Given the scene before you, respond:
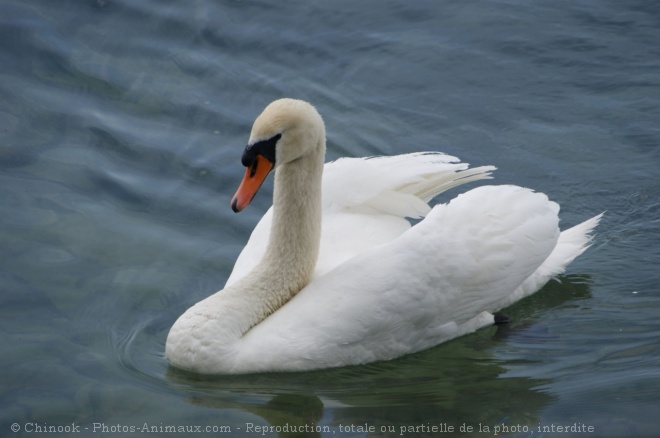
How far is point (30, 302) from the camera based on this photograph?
313 inches

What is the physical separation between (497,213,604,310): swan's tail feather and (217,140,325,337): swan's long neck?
159 centimetres

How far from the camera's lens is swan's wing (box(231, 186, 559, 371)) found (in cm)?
700

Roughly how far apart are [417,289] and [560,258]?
161cm

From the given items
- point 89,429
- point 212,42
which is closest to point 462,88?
point 212,42

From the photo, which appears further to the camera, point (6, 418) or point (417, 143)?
point (417, 143)

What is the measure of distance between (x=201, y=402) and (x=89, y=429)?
71 centimetres

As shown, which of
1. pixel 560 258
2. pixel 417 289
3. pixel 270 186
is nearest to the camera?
pixel 417 289

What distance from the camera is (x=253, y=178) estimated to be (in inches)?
277

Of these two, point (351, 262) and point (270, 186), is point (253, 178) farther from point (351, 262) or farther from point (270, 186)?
point (270, 186)

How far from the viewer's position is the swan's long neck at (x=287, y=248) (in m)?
7.30

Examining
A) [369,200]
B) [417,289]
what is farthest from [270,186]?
[417,289]

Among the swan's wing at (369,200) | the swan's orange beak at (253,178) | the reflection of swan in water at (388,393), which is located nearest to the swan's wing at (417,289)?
the reflection of swan in water at (388,393)

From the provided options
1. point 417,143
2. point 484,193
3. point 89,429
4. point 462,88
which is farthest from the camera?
point 462,88

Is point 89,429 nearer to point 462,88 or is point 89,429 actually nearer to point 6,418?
point 6,418
